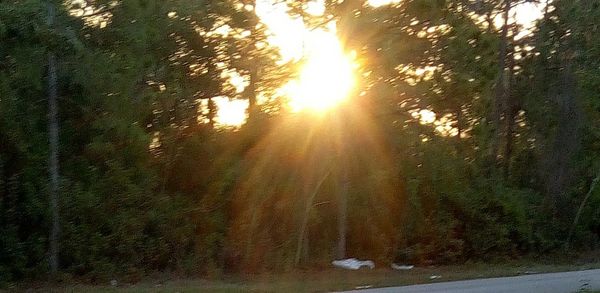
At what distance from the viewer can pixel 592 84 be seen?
28172 millimetres

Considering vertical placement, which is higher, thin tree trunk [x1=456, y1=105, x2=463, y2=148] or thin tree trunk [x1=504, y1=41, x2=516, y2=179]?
thin tree trunk [x1=504, y1=41, x2=516, y2=179]

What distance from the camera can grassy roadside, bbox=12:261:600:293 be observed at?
683 inches

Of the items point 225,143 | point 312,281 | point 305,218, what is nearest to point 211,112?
point 225,143

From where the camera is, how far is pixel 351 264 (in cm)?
2250

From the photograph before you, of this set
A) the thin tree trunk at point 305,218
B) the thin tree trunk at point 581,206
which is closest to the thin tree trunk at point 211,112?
the thin tree trunk at point 305,218

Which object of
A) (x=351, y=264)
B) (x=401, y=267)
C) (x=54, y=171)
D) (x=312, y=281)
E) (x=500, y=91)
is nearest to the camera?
(x=54, y=171)

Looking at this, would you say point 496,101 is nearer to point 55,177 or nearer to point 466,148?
point 466,148

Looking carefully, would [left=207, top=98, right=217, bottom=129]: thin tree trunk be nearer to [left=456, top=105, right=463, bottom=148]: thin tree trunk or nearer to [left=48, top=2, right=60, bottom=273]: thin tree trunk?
[left=48, top=2, right=60, bottom=273]: thin tree trunk

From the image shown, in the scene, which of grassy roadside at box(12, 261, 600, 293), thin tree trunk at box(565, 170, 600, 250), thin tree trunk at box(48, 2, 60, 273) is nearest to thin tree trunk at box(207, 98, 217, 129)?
grassy roadside at box(12, 261, 600, 293)

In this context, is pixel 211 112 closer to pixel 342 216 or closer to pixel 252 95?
pixel 252 95

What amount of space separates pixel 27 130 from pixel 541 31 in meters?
19.3

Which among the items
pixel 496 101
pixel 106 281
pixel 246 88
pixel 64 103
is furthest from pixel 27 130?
pixel 496 101

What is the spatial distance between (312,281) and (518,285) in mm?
4774

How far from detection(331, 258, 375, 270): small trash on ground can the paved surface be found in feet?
12.6
